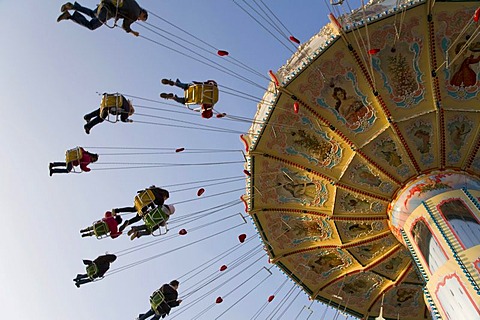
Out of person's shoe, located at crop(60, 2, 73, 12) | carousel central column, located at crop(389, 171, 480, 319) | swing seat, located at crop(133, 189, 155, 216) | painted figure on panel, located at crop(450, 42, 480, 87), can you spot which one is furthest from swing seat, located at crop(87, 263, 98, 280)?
painted figure on panel, located at crop(450, 42, 480, 87)

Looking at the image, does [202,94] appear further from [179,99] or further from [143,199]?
[143,199]

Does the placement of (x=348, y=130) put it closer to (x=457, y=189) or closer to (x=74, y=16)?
(x=457, y=189)

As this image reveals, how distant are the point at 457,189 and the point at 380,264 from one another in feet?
11.2

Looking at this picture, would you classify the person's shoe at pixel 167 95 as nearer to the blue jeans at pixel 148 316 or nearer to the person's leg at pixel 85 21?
the person's leg at pixel 85 21

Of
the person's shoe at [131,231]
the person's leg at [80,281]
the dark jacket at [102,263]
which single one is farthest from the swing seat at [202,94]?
the person's leg at [80,281]

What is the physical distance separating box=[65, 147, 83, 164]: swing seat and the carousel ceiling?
432 centimetres

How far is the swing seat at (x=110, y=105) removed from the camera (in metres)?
11.4

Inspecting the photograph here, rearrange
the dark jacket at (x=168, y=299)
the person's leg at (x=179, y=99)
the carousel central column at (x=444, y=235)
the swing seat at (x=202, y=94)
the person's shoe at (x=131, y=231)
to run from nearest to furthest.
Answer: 1. the carousel central column at (x=444, y=235)
2. the swing seat at (x=202, y=94)
3. the person's leg at (x=179, y=99)
4. the person's shoe at (x=131, y=231)
5. the dark jacket at (x=168, y=299)

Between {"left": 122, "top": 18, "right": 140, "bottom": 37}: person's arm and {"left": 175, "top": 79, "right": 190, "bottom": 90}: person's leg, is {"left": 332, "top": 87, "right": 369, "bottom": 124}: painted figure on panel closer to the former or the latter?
{"left": 175, "top": 79, "right": 190, "bottom": 90}: person's leg

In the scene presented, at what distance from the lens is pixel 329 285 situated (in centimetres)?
1380

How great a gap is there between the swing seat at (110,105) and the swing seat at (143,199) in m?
2.15

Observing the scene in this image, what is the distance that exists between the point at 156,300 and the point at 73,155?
14.4 ft

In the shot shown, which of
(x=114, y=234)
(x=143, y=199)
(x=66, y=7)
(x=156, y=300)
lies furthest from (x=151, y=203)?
(x=66, y=7)

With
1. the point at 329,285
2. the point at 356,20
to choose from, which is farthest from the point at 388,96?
the point at 329,285
